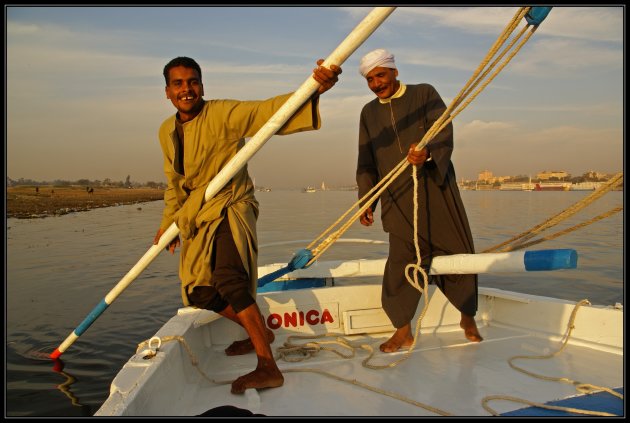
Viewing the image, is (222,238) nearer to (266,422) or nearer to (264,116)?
(264,116)

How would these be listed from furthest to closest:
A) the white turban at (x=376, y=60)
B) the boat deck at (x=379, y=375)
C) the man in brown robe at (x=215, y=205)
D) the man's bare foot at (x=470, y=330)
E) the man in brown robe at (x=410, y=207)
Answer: the man's bare foot at (x=470, y=330)
the man in brown robe at (x=410, y=207)
the white turban at (x=376, y=60)
the man in brown robe at (x=215, y=205)
the boat deck at (x=379, y=375)

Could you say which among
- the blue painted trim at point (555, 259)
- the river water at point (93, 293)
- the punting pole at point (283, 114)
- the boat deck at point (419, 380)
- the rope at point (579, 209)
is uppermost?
the punting pole at point (283, 114)

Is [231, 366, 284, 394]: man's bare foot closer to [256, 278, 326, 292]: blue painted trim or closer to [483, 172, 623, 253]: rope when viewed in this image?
[483, 172, 623, 253]: rope

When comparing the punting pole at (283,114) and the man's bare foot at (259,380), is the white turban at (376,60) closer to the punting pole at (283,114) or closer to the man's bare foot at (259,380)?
the punting pole at (283,114)

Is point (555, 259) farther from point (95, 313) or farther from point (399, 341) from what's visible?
point (95, 313)

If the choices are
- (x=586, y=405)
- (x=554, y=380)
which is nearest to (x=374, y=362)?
(x=554, y=380)

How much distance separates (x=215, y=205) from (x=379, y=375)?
141cm

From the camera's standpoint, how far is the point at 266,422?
1792 mm

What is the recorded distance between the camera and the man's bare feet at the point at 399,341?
3191 mm

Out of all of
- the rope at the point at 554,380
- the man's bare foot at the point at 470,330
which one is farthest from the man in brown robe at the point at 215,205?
the man's bare foot at the point at 470,330

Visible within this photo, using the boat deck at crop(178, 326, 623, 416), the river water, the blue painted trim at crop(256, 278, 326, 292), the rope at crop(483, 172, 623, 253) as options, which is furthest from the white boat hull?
the river water

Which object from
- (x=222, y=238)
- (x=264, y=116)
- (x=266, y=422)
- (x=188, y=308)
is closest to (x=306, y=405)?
(x=266, y=422)

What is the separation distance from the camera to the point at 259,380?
2.54 metres

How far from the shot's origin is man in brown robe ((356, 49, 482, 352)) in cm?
326
